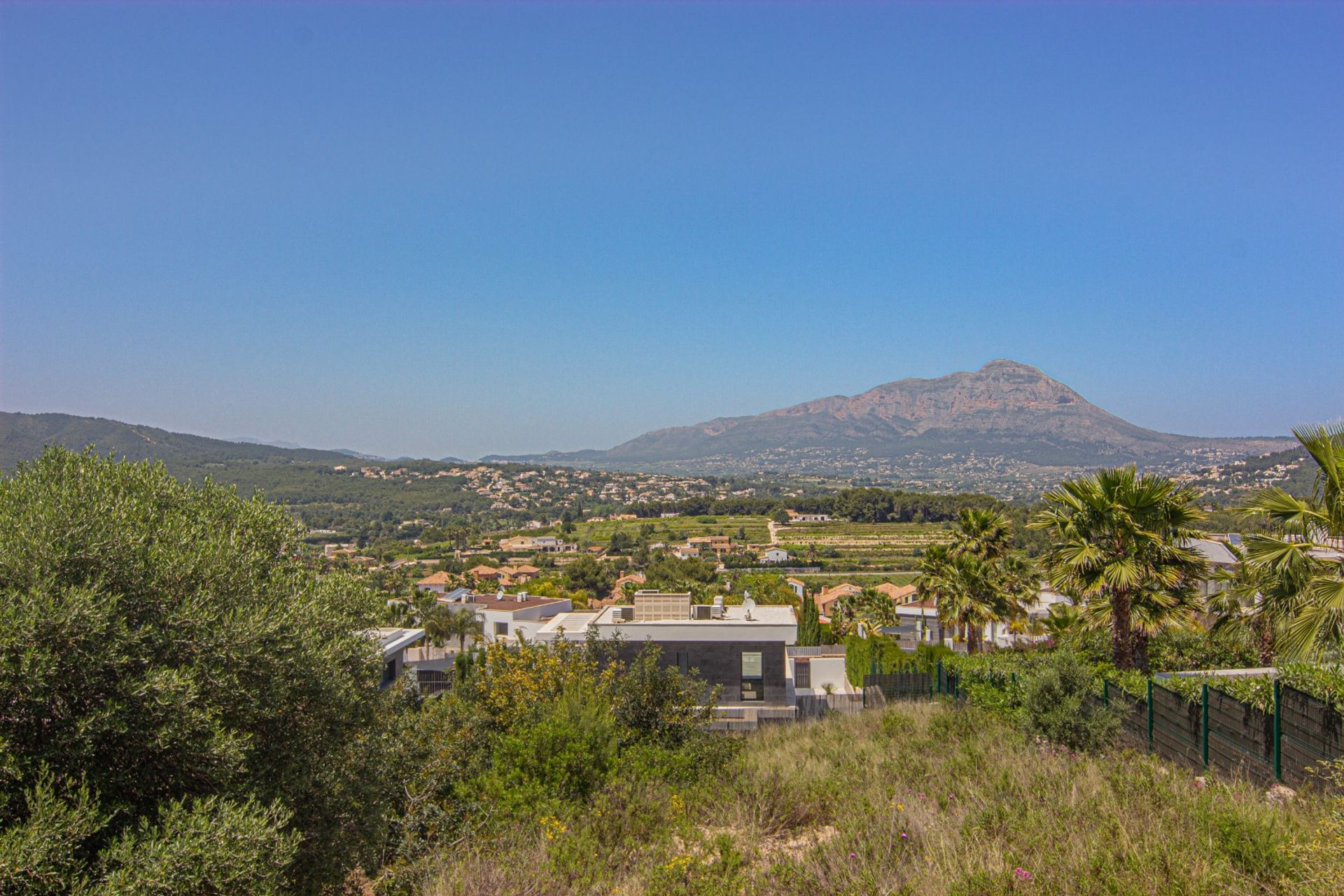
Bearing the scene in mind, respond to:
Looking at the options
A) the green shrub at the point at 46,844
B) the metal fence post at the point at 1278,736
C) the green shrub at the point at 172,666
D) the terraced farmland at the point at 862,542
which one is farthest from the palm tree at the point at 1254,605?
the terraced farmland at the point at 862,542

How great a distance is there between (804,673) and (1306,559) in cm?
1829

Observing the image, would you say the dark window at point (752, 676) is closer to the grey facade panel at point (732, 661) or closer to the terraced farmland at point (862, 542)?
the grey facade panel at point (732, 661)

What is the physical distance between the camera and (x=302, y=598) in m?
7.37

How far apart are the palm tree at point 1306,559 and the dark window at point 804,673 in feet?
56.1

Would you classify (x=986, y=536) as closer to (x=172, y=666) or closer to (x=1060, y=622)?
(x=1060, y=622)

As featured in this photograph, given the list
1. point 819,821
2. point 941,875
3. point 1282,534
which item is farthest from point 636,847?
point 1282,534

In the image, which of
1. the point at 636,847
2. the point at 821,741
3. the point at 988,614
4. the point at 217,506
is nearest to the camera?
the point at 636,847

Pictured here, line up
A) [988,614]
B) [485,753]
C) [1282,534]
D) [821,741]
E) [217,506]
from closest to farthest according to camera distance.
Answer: [217,506] < [1282,534] < [485,753] < [821,741] < [988,614]

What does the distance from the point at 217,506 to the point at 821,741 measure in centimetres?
818

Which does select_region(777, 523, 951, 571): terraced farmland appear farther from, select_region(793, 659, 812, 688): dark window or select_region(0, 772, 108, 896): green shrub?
select_region(0, 772, 108, 896): green shrub

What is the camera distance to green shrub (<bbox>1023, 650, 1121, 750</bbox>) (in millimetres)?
9734

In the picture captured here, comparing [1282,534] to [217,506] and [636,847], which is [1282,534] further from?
[217,506]

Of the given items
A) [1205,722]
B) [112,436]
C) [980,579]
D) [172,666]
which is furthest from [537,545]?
[112,436]

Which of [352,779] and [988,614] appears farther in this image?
[988,614]
